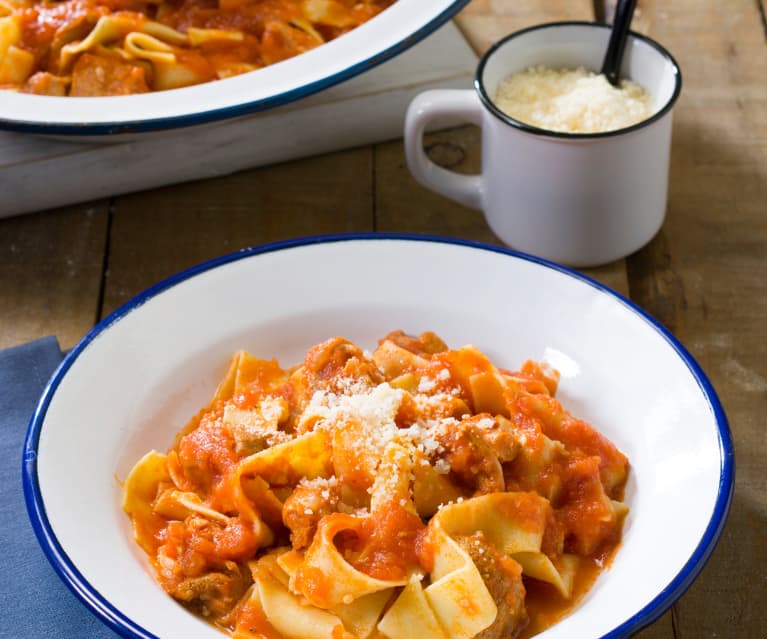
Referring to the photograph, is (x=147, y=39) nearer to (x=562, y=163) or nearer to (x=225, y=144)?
(x=225, y=144)

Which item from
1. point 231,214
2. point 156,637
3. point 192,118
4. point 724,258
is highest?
point 192,118

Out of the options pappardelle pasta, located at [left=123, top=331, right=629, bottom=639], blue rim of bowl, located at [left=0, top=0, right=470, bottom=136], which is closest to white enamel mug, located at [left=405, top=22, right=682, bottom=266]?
blue rim of bowl, located at [left=0, top=0, right=470, bottom=136]

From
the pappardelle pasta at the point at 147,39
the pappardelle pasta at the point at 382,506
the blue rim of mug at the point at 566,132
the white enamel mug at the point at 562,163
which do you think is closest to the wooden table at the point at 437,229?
the white enamel mug at the point at 562,163

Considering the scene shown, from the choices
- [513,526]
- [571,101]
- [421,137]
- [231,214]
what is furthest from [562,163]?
[513,526]

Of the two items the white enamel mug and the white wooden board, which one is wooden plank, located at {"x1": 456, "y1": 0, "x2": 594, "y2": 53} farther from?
the white enamel mug

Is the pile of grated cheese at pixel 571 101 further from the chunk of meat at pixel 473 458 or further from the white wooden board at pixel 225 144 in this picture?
the chunk of meat at pixel 473 458

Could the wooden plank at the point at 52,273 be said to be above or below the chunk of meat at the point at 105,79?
below
